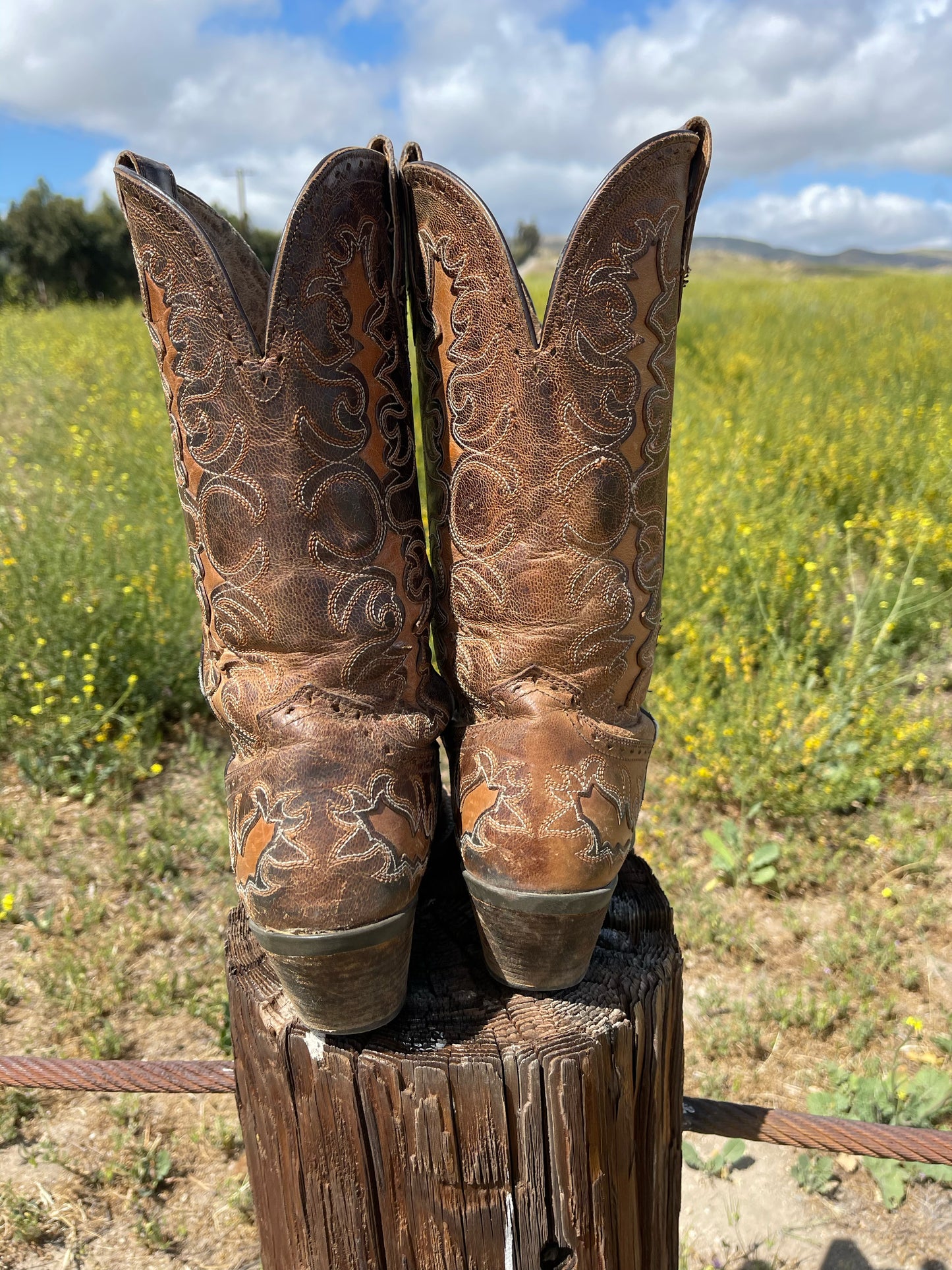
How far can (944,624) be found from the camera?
362 centimetres

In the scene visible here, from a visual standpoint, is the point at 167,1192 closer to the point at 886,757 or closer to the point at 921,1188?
the point at 921,1188

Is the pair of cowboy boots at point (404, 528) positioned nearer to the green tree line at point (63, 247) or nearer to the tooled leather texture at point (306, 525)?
the tooled leather texture at point (306, 525)

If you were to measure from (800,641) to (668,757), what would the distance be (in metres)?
0.87

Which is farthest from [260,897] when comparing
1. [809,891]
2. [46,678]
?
[46,678]

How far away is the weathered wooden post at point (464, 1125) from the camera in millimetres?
945

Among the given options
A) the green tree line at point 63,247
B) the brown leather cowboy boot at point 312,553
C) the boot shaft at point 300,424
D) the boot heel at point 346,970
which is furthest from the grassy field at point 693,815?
the green tree line at point 63,247

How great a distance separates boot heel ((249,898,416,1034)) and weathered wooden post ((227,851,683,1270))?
53 mm

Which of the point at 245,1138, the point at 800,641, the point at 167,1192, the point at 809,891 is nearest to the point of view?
the point at 245,1138

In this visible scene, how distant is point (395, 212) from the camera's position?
3.13 feet

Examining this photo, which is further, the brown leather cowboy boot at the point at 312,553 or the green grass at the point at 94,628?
the green grass at the point at 94,628

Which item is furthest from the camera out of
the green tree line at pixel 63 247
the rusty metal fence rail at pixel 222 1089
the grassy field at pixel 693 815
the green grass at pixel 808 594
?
the green tree line at pixel 63 247

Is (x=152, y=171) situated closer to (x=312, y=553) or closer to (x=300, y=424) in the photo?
(x=300, y=424)

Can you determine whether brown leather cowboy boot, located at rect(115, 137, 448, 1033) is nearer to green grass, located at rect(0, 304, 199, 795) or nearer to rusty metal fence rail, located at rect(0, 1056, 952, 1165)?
rusty metal fence rail, located at rect(0, 1056, 952, 1165)

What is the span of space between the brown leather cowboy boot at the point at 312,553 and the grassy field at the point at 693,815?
138 cm
